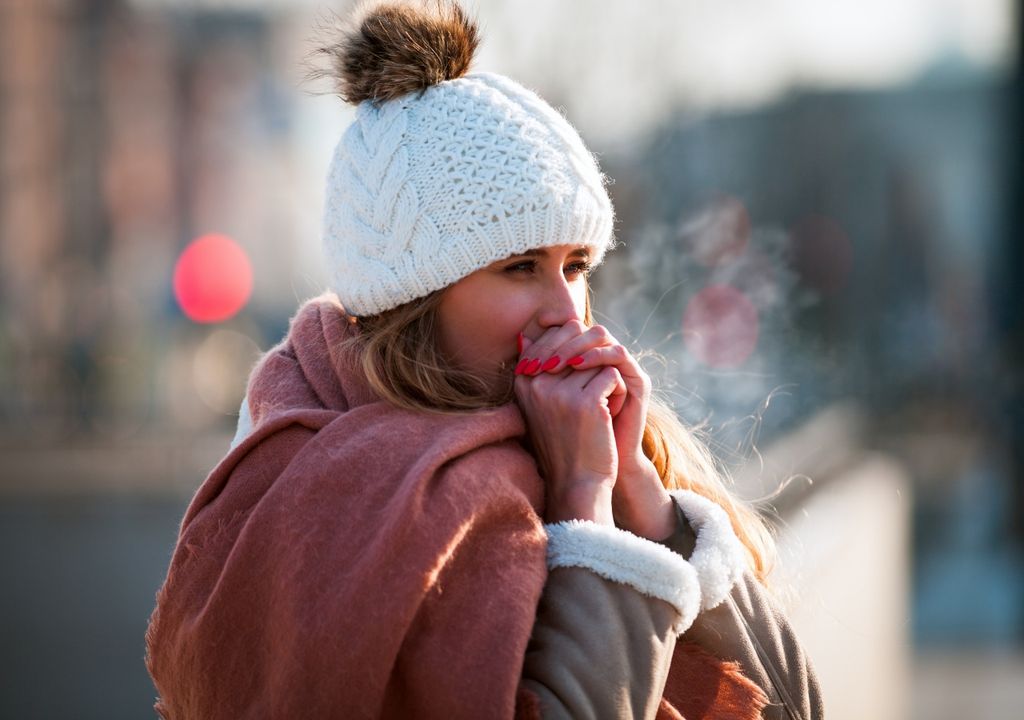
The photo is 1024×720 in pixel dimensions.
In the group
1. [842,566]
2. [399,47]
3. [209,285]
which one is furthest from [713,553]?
[209,285]

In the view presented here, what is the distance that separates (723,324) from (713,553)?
10.7 feet

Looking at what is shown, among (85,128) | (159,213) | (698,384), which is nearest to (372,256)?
(698,384)

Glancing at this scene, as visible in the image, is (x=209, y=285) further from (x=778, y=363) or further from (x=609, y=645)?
(x=609, y=645)

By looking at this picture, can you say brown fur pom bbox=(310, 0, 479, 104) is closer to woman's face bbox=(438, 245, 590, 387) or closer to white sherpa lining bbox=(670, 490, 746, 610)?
woman's face bbox=(438, 245, 590, 387)

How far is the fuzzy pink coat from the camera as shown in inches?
66.4

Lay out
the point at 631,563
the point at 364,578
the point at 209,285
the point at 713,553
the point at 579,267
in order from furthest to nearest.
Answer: the point at 209,285, the point at 579,267, the point at 713,553, the point at 631,563, the point at 364,578

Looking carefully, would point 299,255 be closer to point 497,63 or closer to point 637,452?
point 497,63

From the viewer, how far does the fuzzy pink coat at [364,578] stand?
169 centimetres

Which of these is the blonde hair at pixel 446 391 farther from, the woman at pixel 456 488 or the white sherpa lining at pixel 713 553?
the white sherpa lining at pixel 713 553

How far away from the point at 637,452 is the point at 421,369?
1.38 feet

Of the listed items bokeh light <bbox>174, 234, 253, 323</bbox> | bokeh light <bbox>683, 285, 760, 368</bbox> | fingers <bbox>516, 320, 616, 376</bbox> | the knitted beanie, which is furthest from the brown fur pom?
bokeh light <bbox>174, 234, 253, 323</bbox>

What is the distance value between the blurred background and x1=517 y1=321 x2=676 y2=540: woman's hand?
581 millimetres

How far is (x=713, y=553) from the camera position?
1972 mm

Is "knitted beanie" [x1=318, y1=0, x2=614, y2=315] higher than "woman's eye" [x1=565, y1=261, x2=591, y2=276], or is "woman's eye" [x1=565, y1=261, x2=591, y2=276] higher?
"knitted beanie" [x1=318, y1=0, x2=614, y2=315]
